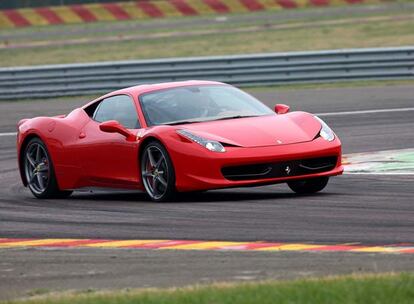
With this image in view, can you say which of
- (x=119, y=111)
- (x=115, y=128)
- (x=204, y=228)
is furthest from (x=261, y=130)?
(x=204, y=228)

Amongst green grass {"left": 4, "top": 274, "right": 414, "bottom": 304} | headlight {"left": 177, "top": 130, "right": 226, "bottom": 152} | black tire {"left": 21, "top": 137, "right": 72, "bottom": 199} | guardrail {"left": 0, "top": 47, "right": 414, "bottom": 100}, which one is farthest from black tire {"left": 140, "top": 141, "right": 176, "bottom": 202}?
guardrail {"left": 0, "top": 47, "right": 414, "bottom": 100}

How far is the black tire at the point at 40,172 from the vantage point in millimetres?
14008

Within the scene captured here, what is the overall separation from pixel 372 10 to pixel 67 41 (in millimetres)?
12619

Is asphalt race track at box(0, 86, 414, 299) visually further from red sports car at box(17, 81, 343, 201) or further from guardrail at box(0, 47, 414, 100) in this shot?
guardrail at box(0, 47, 414, 100)

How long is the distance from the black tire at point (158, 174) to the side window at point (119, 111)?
19.6 inches

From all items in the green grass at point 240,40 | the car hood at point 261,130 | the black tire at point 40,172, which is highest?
the car hood at point 261,130

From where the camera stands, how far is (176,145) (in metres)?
12.2

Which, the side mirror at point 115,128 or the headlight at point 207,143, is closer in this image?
the headlight at point 207,143

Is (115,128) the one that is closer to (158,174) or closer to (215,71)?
(158,174)

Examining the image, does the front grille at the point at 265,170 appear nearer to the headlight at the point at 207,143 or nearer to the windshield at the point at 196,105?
the headlight at the point at 207,143

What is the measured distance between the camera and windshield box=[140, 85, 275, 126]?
510 inches

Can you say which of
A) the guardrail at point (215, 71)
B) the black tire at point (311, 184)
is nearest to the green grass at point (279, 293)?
the black tire at point (311, 184)

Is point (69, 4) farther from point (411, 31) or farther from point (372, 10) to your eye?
point (411, 31)

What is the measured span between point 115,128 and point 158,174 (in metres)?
0.77
